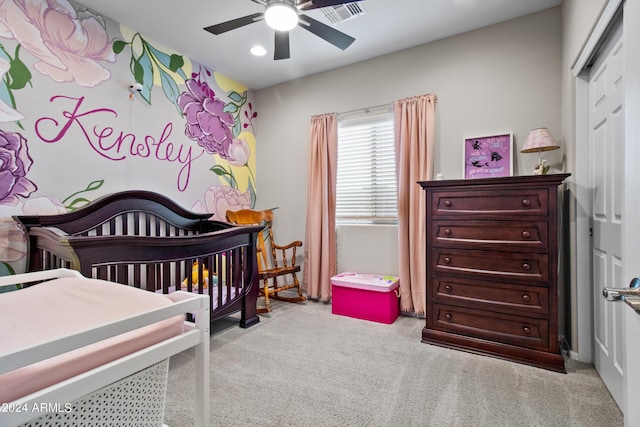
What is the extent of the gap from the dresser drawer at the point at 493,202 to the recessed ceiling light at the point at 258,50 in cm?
220

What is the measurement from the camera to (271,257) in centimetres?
402

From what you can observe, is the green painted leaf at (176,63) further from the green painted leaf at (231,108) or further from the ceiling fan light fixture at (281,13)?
the ceiling fan light fixture at (281,13)

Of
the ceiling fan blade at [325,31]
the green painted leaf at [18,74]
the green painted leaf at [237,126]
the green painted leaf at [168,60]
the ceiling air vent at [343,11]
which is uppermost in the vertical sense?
the ceiling air vent at [343,11]

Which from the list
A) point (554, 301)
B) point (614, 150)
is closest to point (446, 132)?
point (614, 150)

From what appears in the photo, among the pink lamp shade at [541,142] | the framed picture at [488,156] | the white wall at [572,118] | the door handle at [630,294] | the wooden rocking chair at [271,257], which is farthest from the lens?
the wooden rocking chair at [271,257]

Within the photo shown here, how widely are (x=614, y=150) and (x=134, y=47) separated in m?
3.66

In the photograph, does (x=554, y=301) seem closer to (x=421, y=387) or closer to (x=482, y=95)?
(x=421, y=387)

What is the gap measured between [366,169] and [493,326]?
6.27 feet

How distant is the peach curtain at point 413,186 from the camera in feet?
9.55

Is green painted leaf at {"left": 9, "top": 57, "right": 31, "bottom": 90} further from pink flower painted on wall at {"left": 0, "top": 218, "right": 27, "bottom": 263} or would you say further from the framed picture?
the framed picture

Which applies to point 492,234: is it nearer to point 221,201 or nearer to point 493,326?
point 493,326

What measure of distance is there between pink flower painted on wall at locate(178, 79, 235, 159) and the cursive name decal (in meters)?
0.21

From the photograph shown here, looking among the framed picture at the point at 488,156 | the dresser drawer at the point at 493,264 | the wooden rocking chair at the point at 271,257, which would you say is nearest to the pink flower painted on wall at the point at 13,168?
the wooden rocking chair at the point at 271,257

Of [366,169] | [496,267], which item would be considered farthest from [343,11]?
[496,267]
